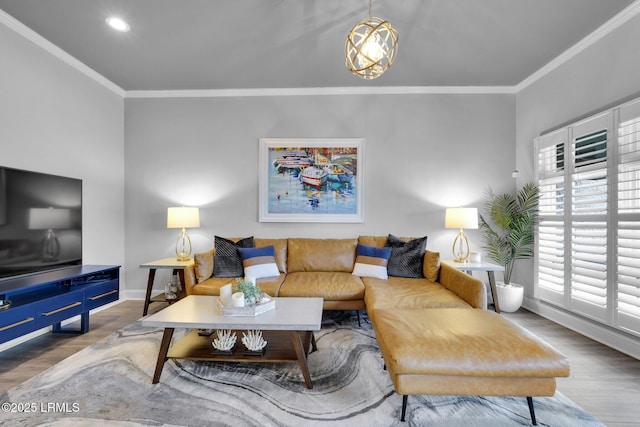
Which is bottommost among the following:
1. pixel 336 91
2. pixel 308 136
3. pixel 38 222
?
pixel 38 222

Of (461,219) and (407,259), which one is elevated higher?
(461,219)

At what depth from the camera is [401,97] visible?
4000 millimetres

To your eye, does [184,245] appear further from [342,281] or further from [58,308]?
[342,281]

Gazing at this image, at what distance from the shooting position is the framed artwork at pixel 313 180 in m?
4.01

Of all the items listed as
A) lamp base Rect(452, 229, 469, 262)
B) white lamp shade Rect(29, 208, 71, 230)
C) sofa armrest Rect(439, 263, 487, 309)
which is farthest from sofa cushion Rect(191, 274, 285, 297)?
lamp base Rect(452, 229, 469, 262)

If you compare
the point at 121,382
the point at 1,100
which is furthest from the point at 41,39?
the point at 121,382

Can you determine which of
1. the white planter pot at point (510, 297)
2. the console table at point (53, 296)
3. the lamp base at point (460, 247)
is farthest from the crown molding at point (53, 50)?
the white planter pot at point (510, 297)

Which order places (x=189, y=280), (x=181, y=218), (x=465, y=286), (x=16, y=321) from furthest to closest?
(x=181, y=218), (x=189, y=280), (x=465, y=286), (x=16, y=321)

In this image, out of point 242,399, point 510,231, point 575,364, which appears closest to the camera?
point 242,399

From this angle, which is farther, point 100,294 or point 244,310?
point 100,294

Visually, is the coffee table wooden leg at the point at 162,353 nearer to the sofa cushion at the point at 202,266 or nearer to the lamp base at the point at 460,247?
the sofa cushion at the point at 202,266

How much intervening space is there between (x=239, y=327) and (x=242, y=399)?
17.5 inches

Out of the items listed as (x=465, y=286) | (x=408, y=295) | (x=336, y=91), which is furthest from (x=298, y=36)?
(x=465, y=286)

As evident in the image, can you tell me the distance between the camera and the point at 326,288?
3.01 metres
